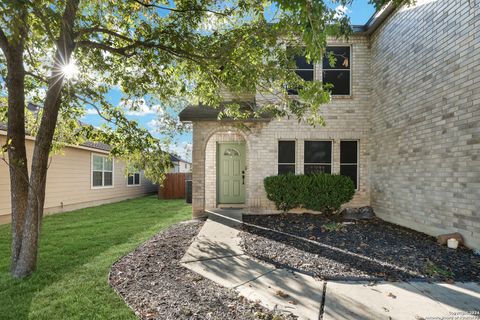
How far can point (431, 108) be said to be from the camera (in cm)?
569

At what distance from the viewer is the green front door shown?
9633 millimetres

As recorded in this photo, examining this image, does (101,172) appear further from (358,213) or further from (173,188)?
(358,213)

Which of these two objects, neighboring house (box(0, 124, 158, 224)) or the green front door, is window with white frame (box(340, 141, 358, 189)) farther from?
neighboring house (box(0, 124, 158, 224))

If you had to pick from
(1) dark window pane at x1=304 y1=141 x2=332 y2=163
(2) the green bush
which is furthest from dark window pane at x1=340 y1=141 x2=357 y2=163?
(2) the green bush

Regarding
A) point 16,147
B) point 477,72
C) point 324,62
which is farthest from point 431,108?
point 16,147

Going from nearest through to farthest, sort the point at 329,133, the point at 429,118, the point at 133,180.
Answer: the point at 429,118, the point at 329,133, the point at 133,180

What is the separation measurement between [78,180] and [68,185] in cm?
64

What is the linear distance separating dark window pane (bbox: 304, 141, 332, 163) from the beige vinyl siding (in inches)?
279

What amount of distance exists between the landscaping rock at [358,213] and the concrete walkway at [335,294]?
15.1 ft

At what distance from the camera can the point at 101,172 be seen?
12.9 metres

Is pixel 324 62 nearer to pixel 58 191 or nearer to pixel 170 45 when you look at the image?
pixel 170 45

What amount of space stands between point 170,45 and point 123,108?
1539 millimetres

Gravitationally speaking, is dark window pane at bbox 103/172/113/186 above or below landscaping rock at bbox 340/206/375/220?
above

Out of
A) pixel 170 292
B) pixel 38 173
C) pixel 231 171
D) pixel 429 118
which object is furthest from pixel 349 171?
pixel 38 173
